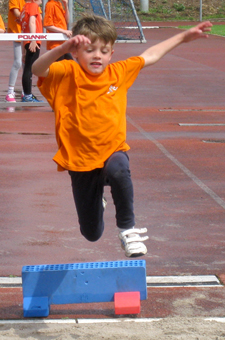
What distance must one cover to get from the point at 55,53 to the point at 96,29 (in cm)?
35

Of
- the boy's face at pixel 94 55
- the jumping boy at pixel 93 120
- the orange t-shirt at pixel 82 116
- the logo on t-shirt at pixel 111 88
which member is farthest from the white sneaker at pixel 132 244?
the boy's face at pixel 94 55

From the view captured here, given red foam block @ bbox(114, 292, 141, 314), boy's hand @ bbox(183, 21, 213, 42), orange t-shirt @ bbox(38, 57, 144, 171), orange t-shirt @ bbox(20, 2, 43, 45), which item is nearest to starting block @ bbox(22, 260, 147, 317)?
Result: red foam block @ bbox(114, 292, 141, 314)

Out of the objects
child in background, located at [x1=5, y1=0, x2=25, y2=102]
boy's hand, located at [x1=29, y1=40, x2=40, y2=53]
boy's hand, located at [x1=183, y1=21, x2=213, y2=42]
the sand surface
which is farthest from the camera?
child in background, located at [x1=5, y1=0, x2=25, y2=102]

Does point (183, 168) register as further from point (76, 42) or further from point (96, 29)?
point (76, 42)

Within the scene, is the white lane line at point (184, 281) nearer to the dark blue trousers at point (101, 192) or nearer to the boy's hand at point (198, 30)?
the dark blue trousers at point (101, 192)

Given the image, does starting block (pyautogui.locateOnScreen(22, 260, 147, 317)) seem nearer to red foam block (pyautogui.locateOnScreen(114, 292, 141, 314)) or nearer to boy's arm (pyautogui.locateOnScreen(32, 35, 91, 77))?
red foam block (pyautogui.locateOnScreen(114, 292, 141, 314))

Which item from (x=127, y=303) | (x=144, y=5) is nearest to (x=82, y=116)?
(x=127, y=303)

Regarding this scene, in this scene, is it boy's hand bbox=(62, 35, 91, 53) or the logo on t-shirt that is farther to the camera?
the logo on t-shirt

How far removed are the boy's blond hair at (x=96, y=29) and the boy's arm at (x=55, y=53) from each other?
0.24m

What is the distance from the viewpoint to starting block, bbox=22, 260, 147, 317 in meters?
4.08

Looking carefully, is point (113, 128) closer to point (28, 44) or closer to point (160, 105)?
point (28, 44)

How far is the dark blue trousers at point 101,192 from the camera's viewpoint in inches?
153

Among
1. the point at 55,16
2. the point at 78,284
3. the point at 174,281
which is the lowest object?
the point at 174,281

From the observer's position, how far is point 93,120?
3988mm
